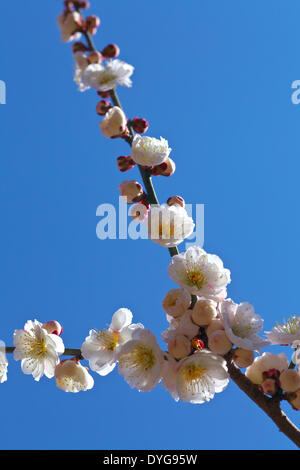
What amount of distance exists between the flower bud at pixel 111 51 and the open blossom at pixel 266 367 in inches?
40.2

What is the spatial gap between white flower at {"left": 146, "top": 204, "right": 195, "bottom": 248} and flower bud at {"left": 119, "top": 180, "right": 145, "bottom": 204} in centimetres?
9

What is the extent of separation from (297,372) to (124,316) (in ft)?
1.74

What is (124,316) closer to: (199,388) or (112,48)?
(199,388)

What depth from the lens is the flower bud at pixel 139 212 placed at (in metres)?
1.35

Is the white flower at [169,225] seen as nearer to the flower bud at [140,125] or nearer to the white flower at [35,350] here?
the flower bud at [140,125]

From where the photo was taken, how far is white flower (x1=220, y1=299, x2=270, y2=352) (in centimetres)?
116

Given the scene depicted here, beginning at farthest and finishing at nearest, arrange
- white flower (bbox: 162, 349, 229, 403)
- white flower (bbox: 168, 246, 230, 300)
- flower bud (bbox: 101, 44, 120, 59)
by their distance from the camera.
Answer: flower bud (bbox: 101, 44, 120, 59) → white flower (bbox: 168, 246, 230, 300) → white flower (bbox: 162, 349, 229, 403)

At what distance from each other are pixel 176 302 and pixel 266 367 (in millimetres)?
291

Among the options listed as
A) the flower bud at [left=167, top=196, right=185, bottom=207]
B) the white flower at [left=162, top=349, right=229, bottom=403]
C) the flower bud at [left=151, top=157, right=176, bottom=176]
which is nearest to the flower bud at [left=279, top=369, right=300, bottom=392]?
the white flower at [left=162, top=349, right=229, bottom=403]

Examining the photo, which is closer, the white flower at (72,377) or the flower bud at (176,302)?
the flower bud at (176,302)

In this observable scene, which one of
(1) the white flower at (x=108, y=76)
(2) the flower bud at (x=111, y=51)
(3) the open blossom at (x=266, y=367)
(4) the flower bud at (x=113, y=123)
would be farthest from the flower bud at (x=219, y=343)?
(2) the flower bud at (x=111, y=51)

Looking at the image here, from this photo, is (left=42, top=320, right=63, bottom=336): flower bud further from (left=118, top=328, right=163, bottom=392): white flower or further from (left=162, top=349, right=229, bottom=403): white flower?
(left=162, top=349, right=229, bottom=403): white flower

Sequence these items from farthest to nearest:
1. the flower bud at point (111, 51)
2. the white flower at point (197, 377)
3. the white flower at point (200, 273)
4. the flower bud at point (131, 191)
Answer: the flower bud at point (111, 51) < the flower bud at point (131, 191) < the white flower at point (200, 273) < the white flower at point (197, 377)

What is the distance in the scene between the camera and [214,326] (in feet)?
3.77
